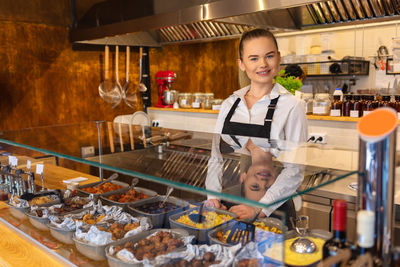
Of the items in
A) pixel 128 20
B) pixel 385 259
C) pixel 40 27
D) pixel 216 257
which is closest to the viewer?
pixel 385 259

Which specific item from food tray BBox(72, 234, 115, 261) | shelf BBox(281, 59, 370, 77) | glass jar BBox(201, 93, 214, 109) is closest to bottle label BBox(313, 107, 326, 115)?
glass jar BBox(201, 93, 214, 109)

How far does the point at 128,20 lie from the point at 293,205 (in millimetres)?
3103

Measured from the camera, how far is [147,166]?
1227 mm

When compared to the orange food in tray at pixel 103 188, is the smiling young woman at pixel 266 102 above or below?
above

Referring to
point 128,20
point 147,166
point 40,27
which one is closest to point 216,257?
point 147,166

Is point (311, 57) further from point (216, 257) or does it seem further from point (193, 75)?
point (216, 257)

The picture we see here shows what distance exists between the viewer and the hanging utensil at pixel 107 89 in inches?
175

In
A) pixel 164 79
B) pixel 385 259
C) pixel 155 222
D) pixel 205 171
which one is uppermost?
pixel 164 79

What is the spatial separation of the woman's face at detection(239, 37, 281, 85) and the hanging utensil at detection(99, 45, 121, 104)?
293 cm

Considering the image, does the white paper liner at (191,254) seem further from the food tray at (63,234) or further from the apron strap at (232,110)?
the apron strap at (232,110)

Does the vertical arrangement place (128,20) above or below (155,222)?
above

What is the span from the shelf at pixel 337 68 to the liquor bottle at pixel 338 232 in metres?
4.23

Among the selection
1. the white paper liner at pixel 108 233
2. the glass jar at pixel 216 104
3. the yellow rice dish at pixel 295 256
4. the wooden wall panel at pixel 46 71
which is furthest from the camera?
the glass jar at pixel 216 104

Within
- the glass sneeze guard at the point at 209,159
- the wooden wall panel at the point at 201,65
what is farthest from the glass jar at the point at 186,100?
the glass sneeze guard at the point at 209,159
